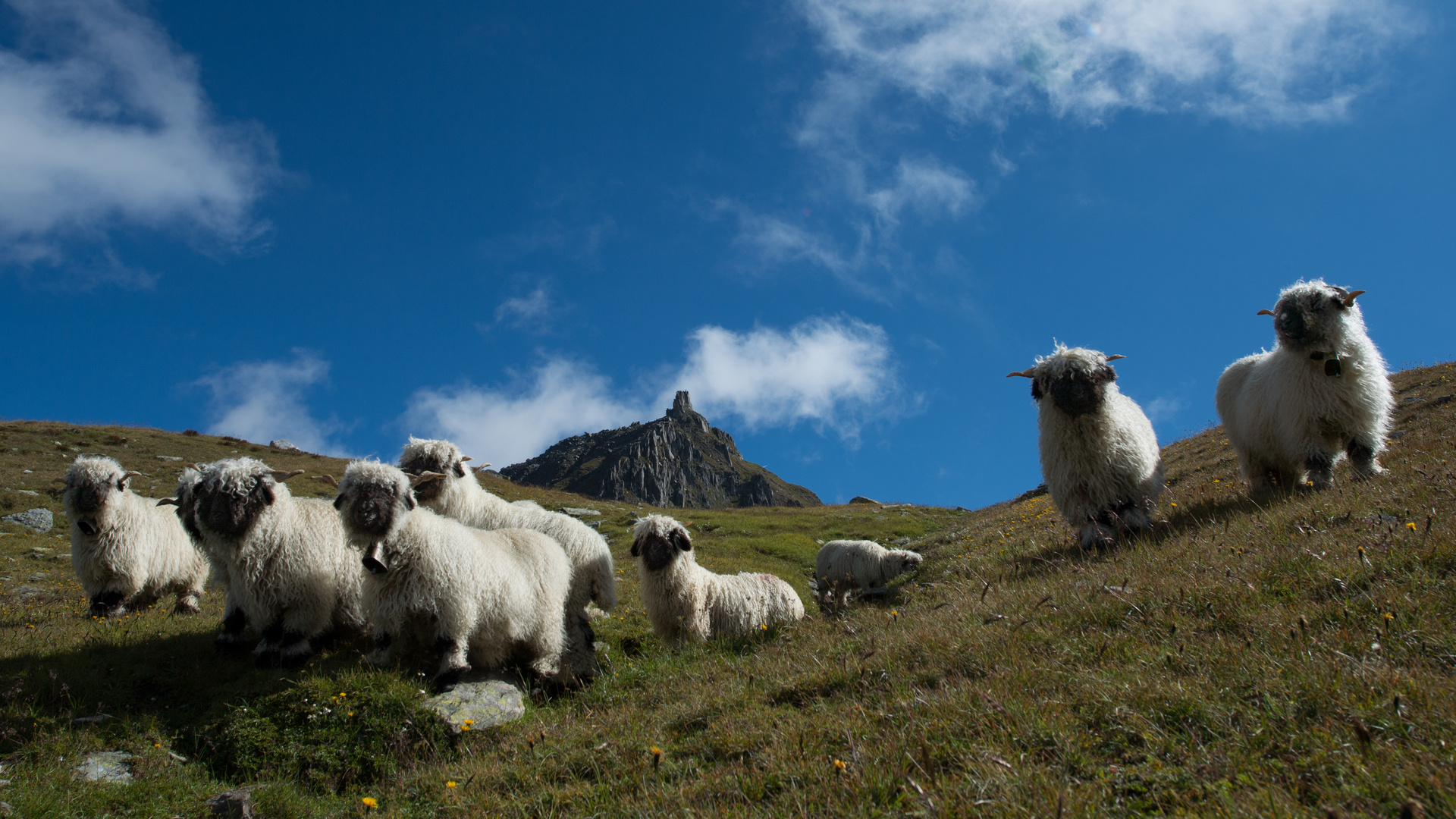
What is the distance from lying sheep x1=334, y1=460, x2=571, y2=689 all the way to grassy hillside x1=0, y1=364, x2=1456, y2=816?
1.87ft

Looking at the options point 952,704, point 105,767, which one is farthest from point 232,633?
point 952,704

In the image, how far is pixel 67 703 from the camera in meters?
7.07

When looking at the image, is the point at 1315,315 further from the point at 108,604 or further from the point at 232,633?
the point at 108,604

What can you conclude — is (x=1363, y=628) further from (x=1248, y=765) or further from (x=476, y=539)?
(x=476, y=539)

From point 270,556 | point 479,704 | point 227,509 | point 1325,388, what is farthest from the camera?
point 1325,388

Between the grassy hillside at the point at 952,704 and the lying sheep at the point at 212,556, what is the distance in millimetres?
347

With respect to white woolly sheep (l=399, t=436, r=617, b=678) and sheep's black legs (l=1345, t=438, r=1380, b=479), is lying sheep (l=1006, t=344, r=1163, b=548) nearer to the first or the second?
sheep's black legs (l=1345, t=438, r=1380, b=479)

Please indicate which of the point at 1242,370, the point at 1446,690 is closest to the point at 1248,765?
the point at 1446,690

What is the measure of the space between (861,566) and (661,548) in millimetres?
6526

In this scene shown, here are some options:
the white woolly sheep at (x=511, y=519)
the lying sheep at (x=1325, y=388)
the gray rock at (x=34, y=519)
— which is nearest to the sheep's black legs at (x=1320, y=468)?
the lying sheep at (x=1325, y=388)

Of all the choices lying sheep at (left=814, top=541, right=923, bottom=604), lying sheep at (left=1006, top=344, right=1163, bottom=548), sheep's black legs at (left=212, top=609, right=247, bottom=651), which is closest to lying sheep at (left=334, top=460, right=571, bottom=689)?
sheep's black legs at (left=212, top=609, right=247, bottom=651)

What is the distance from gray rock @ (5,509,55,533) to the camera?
2183cm

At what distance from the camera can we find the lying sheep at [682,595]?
9.84m

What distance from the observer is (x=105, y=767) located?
6055mm
